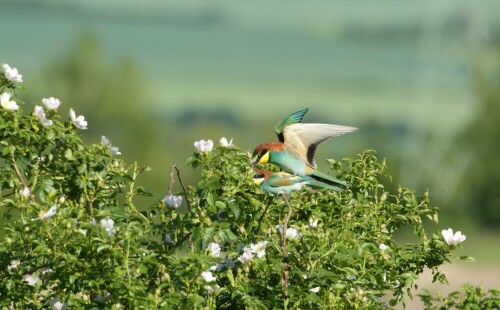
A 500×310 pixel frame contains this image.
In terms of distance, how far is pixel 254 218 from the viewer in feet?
19.0

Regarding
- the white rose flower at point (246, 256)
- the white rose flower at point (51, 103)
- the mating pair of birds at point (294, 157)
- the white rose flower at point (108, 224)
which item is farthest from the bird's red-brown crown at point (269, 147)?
the white rose flower at point (51, 103)

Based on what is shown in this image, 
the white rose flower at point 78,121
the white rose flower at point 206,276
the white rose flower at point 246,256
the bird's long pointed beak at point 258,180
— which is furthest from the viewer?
the white rose flower at point 78,121

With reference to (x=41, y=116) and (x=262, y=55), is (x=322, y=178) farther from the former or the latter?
(x=262, y=55)

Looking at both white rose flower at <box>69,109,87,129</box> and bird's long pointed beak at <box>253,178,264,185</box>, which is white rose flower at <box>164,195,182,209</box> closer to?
bird's long pointed beak at <box>253,178,264,185</box>

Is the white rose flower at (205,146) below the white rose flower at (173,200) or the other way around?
the other way around

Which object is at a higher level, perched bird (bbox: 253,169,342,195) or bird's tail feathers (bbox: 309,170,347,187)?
bird's tail feathers (bbox: 309,170,347,187)

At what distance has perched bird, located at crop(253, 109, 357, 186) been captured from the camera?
221 inches

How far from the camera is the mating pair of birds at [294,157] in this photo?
18.0 ft

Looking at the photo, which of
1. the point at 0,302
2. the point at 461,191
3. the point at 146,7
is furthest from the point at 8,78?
the point at 146,7

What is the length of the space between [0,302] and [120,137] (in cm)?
5016

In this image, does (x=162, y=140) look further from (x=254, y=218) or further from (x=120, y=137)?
(x=254, y=218)

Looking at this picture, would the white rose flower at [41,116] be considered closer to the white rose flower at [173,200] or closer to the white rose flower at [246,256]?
the white rose flower at [173,200]

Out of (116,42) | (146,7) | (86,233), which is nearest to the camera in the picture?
(86,233)

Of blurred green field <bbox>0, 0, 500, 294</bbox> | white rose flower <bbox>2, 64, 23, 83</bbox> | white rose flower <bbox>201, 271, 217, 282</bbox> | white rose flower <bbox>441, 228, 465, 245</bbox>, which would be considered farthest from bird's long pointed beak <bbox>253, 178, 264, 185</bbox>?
blurred green field <bbox>0, 0, 500, 294</bbox>
